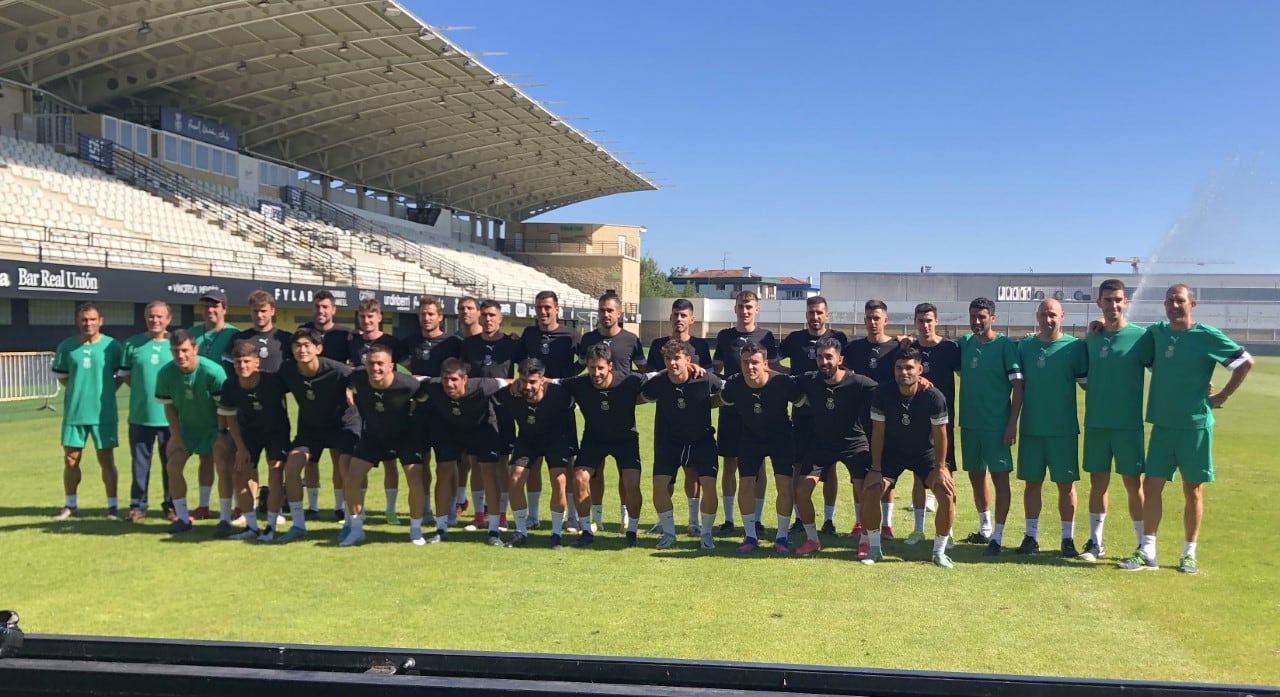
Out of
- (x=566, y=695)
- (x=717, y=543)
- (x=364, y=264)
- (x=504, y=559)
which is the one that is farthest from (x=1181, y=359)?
(x=364, y=264)

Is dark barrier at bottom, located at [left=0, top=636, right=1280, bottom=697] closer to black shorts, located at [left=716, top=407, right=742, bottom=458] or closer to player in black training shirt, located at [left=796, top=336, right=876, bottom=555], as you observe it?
player in black training shirt, located at [left=796, top=336, right=876, bottom=555]

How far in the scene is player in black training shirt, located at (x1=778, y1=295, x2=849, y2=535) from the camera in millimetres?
7250

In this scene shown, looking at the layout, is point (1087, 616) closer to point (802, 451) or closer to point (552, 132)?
point (802, 451)

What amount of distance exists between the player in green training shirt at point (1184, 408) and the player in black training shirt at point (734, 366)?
119 inches

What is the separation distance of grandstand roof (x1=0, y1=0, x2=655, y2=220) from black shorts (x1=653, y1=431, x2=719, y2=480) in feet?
78.4

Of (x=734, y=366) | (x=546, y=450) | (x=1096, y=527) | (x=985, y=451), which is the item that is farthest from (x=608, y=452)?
(x=1096, y=527)

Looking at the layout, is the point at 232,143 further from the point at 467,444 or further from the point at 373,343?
the point at 467,444

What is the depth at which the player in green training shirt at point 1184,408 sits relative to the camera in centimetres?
629

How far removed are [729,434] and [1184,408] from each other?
3538mm

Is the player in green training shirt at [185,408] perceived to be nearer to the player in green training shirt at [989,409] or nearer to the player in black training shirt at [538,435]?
the player in black training shirt at [538,435]

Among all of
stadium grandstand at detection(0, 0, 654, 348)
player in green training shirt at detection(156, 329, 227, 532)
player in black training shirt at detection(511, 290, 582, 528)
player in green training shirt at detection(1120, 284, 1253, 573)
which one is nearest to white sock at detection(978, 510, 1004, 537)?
player in green training shirt at detection(1120, 284, 1253, 573)

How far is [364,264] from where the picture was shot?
3728 centimetres

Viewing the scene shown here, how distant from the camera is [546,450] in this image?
7176 millimetres

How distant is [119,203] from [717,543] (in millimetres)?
26677
